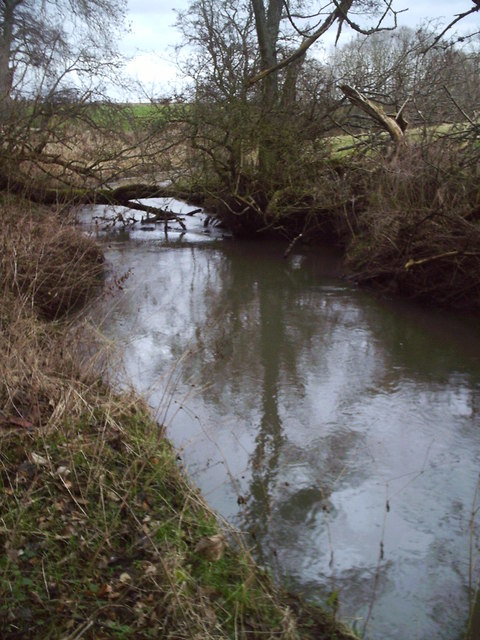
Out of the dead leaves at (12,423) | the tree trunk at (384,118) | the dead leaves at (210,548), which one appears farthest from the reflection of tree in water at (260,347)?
the tree trunk at (384,118)

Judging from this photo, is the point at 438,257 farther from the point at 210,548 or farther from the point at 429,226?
the point at 210,548

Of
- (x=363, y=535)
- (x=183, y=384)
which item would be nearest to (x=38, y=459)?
(x=363, y=535)

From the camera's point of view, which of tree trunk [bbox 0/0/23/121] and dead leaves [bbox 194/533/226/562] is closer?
dead leaves [bbox 194/533/226/562]

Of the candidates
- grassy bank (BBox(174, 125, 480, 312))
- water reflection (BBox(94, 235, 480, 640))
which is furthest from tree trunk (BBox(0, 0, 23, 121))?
water reflection (BBox(94, 235, 480, 640))

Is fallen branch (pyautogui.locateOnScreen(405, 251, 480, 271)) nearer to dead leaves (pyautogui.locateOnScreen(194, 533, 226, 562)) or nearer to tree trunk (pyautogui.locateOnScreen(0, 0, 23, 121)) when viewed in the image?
dead leaves (pyautogui.locateOnScreen(194, 533, 226, 562))

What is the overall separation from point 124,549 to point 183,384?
11.4 feet

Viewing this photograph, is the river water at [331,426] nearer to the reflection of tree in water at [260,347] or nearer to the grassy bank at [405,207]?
the reflection of tree in water at [260,347]

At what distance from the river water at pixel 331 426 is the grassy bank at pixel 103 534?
407mm

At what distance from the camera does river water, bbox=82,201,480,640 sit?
430 cm

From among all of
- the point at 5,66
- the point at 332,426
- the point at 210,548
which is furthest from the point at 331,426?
the point at 5,66

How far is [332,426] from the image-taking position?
642 cm

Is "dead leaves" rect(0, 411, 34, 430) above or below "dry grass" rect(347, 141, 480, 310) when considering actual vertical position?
below

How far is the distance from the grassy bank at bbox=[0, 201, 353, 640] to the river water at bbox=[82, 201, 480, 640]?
41cm

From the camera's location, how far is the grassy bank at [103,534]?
334cm
